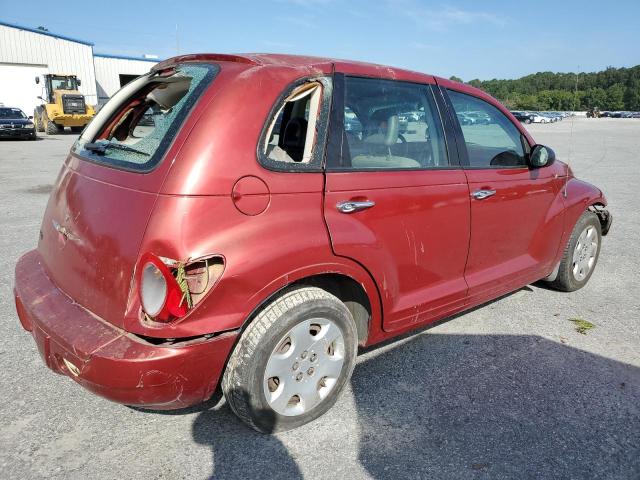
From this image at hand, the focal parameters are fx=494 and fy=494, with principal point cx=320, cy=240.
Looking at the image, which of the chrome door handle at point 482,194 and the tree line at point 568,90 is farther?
the tree line at point 568,90

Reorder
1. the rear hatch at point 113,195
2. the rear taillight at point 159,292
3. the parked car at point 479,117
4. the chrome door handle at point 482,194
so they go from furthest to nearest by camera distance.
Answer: the parked car at point 479,117 < the chrome door handle at point 482,194 < the rear hatch at point 113,195 < the rear taillight at point 159,292

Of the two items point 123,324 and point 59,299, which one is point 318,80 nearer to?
point 123,324

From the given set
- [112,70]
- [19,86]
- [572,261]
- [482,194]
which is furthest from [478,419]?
[112,70]

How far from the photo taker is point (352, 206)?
252cm

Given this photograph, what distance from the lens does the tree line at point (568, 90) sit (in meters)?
120

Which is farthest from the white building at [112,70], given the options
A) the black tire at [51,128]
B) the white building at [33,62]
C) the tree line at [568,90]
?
the tree line at [568,90]

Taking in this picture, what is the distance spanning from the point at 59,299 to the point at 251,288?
1.05 metres

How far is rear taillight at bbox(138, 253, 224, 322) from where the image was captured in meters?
2.04

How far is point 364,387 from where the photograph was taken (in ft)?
9.61

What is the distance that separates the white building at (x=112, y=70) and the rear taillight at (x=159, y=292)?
40.3m

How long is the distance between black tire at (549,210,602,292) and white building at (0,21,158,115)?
3373 cm

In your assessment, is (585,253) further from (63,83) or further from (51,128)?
(63,83)

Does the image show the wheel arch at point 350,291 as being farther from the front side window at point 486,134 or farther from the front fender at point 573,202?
the front fender at point 573,202

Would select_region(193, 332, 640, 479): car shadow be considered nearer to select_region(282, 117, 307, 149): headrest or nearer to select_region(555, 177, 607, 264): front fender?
select_region(555, 177, 607, 264): front fender
